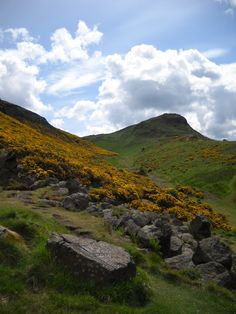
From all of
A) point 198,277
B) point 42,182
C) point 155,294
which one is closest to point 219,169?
point 42,182

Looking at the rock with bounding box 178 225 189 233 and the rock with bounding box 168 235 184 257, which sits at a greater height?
the rock with bounding box 178 225 189 233

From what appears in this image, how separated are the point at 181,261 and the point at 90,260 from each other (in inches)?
324

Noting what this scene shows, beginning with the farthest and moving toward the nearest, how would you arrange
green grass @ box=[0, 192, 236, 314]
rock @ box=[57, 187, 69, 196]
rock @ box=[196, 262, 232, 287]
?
rock @ box=[57, 187, 69, 196]
rock @ box=[196, 262, 232, 287]
green grass @ box=[0, 192, 236, 314]

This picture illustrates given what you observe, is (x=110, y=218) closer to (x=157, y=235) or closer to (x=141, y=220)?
(x=141, y=220)

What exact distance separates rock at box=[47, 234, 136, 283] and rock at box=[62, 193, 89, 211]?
36.4 feet

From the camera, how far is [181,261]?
837 inches

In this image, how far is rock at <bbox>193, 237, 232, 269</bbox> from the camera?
22.0 metres

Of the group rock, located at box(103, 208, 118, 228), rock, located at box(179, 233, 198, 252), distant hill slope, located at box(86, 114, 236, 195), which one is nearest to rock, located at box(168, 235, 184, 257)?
rock, located at box(179, 233, 198, 252)

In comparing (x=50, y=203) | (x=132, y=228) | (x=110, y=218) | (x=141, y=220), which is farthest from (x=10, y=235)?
(x=141, y=220)

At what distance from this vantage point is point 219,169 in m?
69.0

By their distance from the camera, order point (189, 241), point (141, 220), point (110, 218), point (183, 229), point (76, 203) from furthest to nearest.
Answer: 1. point (183, 229)
2. point (76, 203)
3. point (189, 241)
4. point (141, 220)
5. point (110, 218)

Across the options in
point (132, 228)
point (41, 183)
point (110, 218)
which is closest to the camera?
point (132, 228)

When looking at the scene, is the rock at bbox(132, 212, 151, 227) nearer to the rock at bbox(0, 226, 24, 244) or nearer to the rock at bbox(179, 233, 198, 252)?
the rock at bbox(179, 233, 198, 252)

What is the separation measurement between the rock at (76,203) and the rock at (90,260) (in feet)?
36.4
